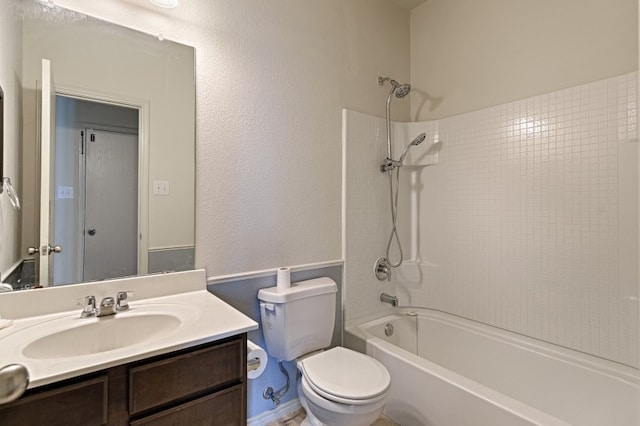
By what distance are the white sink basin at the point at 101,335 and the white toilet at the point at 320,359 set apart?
21.9 inches

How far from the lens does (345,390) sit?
1.33 metres

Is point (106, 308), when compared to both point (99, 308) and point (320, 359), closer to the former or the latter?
point (99, 308)

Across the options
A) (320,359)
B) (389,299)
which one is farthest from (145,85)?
(389,299)

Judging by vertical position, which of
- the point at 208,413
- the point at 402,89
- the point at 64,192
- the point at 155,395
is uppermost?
the point at 402,89

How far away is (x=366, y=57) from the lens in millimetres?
2223

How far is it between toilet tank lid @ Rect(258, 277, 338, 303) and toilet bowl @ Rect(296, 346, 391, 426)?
1.04ft

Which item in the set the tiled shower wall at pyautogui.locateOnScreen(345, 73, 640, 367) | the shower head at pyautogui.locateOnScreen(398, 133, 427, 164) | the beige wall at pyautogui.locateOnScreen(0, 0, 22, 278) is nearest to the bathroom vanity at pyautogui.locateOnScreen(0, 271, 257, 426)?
the beige wall at pyautogui.locateOnScreen(0, 0, 22, 278)

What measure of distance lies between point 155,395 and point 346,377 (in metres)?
0.82

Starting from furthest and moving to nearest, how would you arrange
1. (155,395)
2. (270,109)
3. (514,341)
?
(514,341) < (270,109) < (155,395)

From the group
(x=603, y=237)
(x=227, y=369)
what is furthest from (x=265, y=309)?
(x=603, y=237)

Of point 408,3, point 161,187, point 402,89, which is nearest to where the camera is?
point 161,187

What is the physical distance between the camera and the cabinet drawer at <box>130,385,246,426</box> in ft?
3.10

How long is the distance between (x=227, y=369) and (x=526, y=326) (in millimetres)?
1763

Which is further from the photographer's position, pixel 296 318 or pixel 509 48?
pixel 509 48
